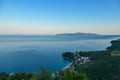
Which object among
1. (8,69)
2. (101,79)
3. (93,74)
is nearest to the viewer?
(101,79)

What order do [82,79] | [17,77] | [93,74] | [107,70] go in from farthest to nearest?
[107,70] < [93,74] < [17,77] < [82,79]

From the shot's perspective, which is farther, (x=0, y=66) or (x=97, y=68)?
(x=0, y=66)

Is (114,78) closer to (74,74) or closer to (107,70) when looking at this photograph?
(107,70)

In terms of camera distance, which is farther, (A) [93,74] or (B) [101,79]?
(A) [93,74]

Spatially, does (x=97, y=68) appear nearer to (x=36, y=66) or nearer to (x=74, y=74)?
(x=36, y=66)

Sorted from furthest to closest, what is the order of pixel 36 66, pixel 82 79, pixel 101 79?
1. pixel 36 66
2. pixel 101 79
3. pixel 82 79

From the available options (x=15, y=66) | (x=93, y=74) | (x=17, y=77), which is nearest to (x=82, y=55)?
(x=15, y=66)

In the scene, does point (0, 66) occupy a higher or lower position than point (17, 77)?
lower

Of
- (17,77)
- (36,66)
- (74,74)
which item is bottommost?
(36,66)

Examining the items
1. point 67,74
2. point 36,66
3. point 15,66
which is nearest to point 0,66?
point 15,66
